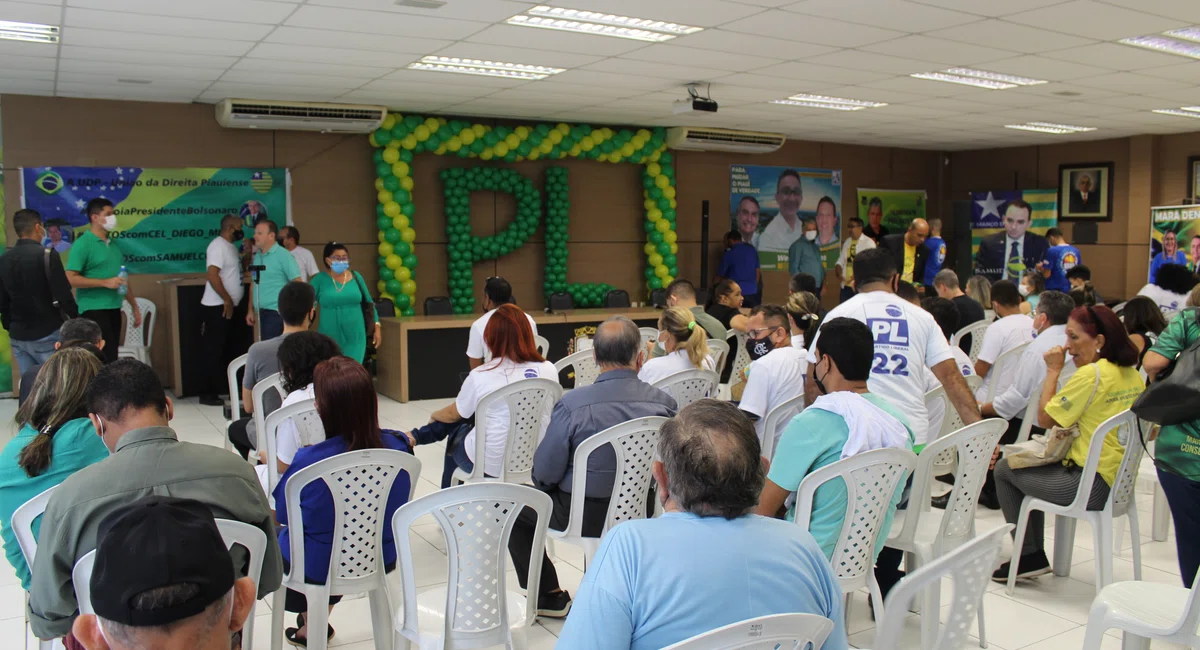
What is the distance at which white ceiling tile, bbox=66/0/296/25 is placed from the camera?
5094 millimetres

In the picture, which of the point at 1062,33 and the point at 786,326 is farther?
the point at 1062,33

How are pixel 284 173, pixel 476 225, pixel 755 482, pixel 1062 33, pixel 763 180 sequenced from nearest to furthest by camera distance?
pixel 755 482 → pixel 1062 33 → pixel 284 173 → pixel 476 225 → pixel 763 180

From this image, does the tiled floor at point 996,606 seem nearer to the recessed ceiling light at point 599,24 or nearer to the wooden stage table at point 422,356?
the recessed ceiling light at point 599,24

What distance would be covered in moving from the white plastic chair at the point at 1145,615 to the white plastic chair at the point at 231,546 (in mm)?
2356

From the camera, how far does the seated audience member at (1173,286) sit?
25.4ft

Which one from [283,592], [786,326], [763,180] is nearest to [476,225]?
[763,180]

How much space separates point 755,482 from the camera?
1.83 metres

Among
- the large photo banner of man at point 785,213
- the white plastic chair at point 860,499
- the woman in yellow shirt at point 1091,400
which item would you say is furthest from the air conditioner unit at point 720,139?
the white plastic chair at point 860,499

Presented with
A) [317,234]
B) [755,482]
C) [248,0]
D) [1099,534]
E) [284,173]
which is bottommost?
[1099,534]

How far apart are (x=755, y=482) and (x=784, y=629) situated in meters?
0.30

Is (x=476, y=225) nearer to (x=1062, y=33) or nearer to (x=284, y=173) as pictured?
(x=284, y=173)

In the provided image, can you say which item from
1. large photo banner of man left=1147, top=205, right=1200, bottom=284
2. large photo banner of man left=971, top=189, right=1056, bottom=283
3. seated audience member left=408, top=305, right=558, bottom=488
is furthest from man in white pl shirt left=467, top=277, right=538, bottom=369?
large photo banner of man left=971, top=189, right=1056, bottom=283

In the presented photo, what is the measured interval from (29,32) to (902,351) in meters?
5.62

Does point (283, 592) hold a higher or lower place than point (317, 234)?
lower
